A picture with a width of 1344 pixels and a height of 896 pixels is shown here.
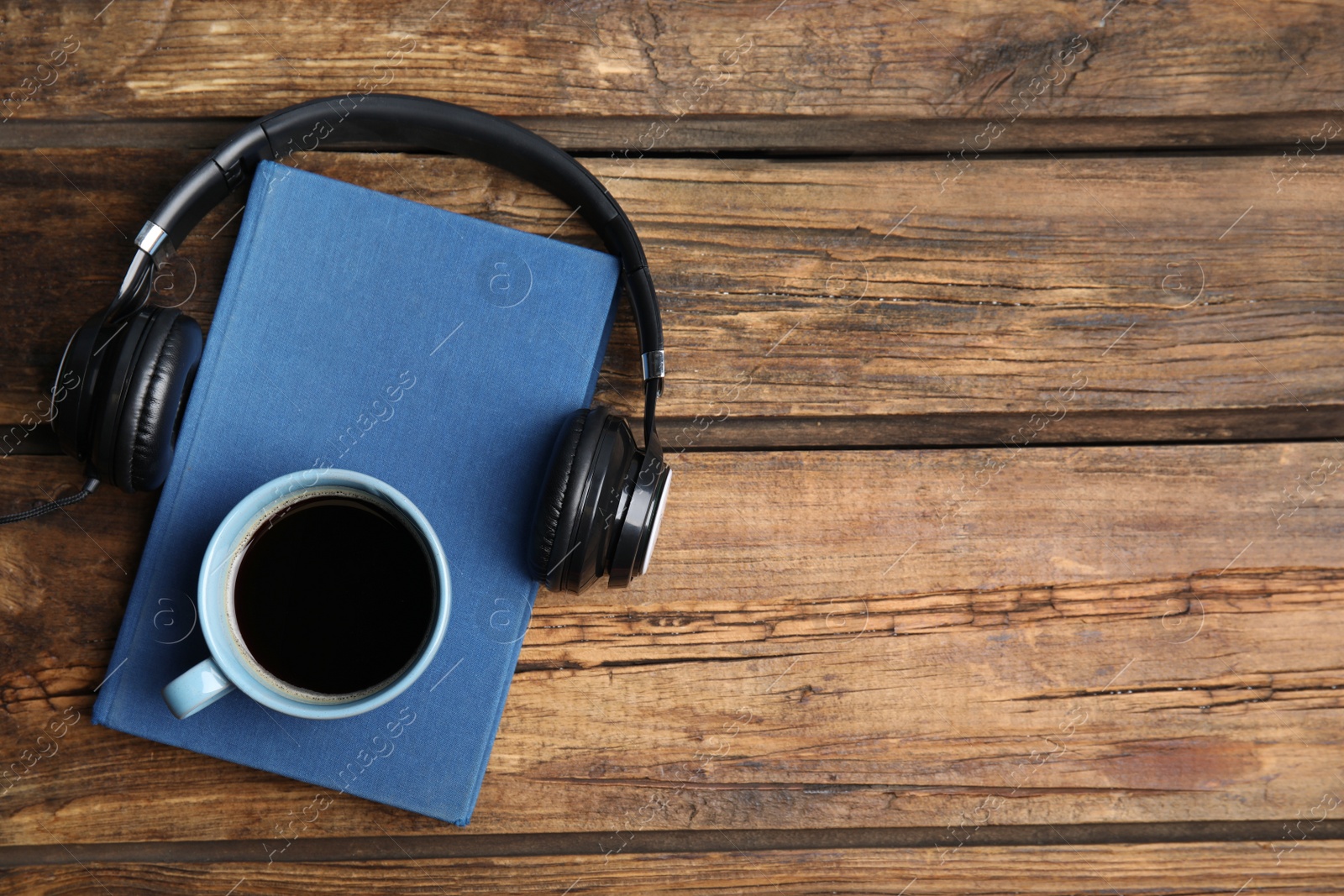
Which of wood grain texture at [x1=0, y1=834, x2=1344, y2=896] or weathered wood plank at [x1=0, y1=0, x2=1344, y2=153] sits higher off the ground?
weathered wood plank at [x1=0, y1=0, x2=1344, y2=153]

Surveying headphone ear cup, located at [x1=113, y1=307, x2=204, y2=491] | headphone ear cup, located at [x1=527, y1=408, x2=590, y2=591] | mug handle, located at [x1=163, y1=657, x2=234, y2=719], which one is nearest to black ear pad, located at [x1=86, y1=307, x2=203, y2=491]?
headphone ear cup, located at [x1=113, y1=307, x2=204, y2=491]

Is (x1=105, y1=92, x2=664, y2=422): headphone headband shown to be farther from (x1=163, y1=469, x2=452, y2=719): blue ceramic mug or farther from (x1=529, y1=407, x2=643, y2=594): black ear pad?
(x1=163, y1=469, x2=452, y2=719): blue ceramic mug

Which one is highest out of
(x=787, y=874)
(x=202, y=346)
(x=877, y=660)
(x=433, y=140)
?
(x=433, y=140)

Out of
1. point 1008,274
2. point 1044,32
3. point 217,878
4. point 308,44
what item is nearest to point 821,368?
point 1008,274

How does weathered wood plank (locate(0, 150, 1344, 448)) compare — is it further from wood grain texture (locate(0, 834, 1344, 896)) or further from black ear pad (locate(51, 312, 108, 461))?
wood grain texture (locate(0, 834, 1344, 896))

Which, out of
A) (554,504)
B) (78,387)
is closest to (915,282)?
(554,504)

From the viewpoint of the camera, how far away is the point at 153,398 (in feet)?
1.88

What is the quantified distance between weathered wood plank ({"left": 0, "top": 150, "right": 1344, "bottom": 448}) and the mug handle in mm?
289

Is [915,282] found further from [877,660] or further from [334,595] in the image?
[334,595]

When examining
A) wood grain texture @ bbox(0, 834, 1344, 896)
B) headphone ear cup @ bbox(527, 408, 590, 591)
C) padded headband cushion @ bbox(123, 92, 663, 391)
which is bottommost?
wood grain texture @ bbox(0, 834, 1344, 896)

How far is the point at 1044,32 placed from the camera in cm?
72

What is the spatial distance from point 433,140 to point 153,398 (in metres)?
0.27

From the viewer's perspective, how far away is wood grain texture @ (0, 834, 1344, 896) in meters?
0.68

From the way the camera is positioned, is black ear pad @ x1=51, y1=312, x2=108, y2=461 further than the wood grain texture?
No
